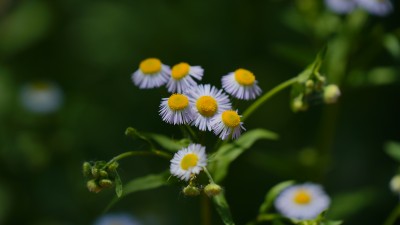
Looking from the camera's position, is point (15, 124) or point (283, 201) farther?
point (15, 124)

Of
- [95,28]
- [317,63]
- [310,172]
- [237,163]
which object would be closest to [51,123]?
[95,28]

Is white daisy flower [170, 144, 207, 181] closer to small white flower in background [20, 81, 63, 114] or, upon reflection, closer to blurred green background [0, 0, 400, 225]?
blurred green background [0, 0, 400, 225]

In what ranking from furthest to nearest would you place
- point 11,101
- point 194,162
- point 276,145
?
point 11,101, point 276,145, point 194,162

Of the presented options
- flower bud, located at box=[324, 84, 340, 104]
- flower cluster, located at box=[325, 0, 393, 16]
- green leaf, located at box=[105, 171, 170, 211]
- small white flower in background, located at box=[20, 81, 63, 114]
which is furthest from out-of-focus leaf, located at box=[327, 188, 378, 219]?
small white flower in background, located at box=[20, 81, 63, 114]

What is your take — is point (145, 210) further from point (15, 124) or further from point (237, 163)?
point (15, 124)

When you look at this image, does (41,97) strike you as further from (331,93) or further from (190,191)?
(190,191)

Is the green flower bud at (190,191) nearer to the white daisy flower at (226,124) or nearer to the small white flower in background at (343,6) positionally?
the white daisy flower at (226,124)
